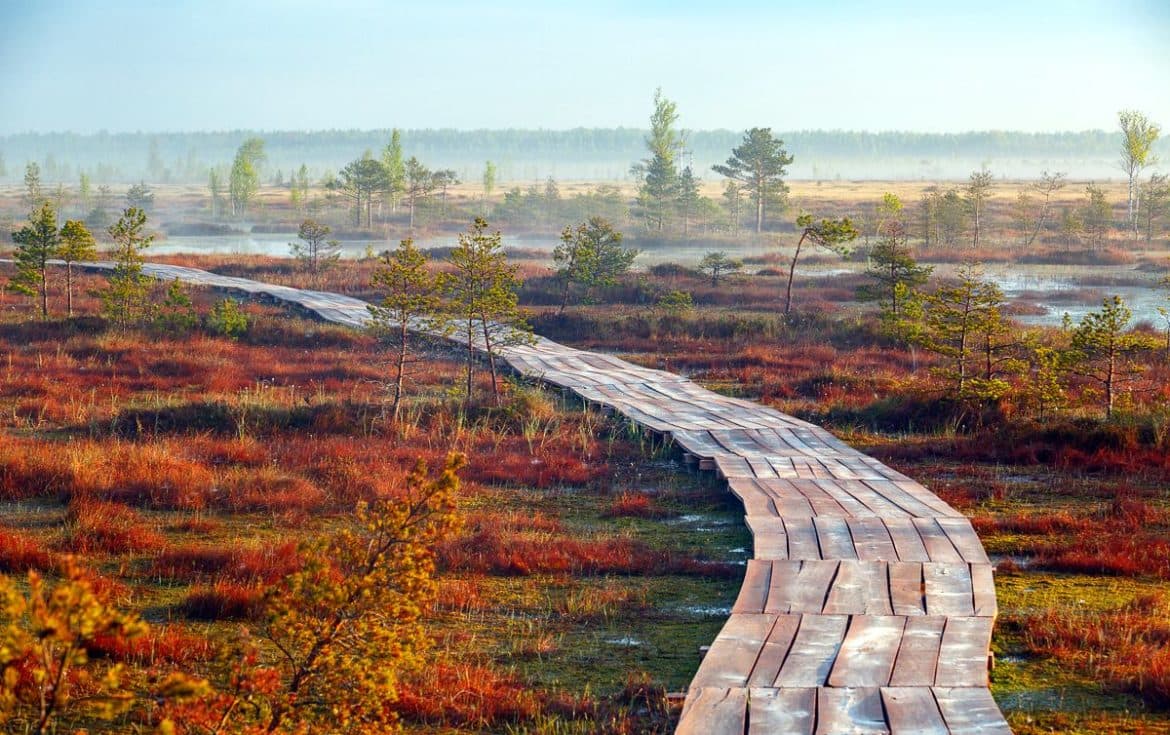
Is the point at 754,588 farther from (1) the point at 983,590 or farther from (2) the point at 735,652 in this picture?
(1) the point at 983,590

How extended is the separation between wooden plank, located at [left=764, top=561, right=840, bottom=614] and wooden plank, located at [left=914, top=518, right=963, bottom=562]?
2.61ft

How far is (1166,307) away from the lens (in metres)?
31.6

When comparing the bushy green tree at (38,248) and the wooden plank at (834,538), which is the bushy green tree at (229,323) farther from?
the wooden plank at (834,538)

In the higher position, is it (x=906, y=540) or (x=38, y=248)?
(x=38, y=248)

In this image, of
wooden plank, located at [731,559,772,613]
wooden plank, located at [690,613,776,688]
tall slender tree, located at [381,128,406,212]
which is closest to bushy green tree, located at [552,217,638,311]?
wooden plank, located at [731,559,772,613]

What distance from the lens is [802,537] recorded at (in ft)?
28.6

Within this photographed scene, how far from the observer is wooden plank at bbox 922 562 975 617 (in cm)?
709

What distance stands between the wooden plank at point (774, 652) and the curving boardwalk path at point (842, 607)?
12 mm

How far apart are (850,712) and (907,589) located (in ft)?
6.87

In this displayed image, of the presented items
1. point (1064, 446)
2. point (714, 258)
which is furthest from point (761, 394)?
point (714, 258)

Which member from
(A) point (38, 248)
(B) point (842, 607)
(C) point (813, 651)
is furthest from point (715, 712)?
(A) point (38, 248)

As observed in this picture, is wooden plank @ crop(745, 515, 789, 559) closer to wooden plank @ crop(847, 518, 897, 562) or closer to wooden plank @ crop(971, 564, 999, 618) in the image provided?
wooden plank @ crop(847, 518, 897, 562)

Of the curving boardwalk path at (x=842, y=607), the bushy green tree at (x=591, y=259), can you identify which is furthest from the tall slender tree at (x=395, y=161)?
the curving boardwalk path at (x=842, y=607)

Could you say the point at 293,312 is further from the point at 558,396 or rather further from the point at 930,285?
the point at 930,285
